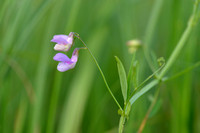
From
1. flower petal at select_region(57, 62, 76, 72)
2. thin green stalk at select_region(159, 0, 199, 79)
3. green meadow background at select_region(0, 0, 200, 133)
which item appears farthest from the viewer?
green meadow background at select_region(0, 0, 200, 133)

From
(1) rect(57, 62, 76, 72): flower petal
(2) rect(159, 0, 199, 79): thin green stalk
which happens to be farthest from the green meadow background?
(1) rect(57, 62, 76, 72): flower petal

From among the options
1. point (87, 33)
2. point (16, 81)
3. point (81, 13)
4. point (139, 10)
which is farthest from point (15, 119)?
point (139, 10)

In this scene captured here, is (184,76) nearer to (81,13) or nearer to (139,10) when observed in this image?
(81,13)

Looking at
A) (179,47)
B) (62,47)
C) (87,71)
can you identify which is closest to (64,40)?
(62,47)

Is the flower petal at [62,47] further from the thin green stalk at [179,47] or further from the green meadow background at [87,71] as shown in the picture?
the green meadow background at [87,71]

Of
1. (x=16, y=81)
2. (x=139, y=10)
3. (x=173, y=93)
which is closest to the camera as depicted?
(x=173, y=93)

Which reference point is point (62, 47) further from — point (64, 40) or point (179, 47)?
point (179, 47)

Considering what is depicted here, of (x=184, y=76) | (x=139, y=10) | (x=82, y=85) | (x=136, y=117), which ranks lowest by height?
(x=136, y=117)

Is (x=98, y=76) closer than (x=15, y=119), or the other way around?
(x=15, y=119)

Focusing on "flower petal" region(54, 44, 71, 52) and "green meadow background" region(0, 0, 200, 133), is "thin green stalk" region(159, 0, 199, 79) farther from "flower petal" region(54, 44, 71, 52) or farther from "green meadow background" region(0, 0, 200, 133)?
"flower petal" region(54, 44, 71, 52)
